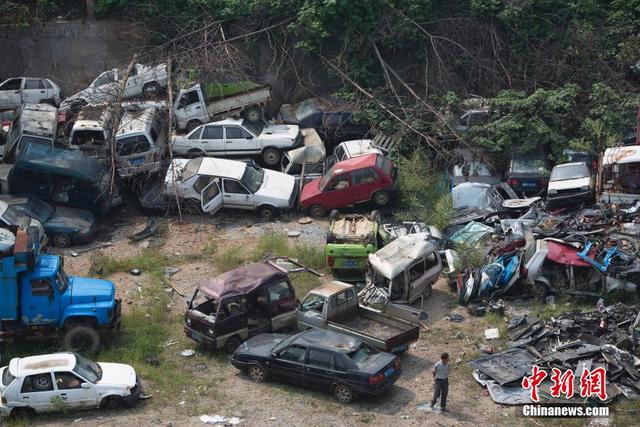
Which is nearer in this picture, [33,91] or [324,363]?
[324,363]

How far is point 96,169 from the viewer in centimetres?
2302

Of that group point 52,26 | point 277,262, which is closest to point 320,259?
point 277,262

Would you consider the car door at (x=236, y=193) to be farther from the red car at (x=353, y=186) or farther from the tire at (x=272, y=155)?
the tire at (x=272, y=155)

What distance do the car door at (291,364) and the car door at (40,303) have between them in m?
4.36

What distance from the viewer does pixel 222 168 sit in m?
23.3

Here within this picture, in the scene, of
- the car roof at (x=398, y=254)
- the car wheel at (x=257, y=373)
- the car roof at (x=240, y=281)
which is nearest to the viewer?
the car wheel at (x=257, y=373)

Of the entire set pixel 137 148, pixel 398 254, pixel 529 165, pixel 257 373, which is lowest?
pixel 257 373

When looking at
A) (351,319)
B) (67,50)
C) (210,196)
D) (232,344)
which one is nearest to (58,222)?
(210,196)

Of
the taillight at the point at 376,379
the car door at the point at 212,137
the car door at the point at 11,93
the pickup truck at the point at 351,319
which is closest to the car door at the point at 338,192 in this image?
the car door at the point at 212,137

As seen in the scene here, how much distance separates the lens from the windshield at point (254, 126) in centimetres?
2519

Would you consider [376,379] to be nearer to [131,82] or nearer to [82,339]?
[82,339]

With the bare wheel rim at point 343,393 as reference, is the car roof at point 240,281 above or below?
above

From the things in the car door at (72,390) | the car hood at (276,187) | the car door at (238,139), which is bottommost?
the car door at (72,390)

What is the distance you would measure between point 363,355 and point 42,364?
5419mm
